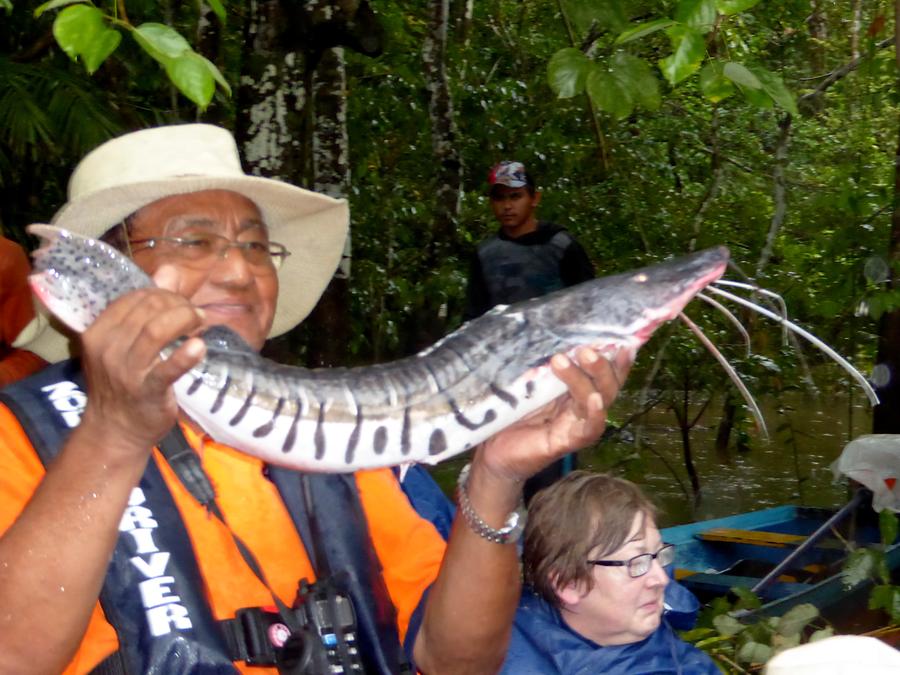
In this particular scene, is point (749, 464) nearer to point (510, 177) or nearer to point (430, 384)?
point (510, 177)

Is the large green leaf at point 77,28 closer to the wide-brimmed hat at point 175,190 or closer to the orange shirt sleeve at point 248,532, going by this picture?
the wide-brimmed hat at point 175,190

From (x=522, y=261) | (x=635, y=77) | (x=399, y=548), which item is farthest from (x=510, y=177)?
(x=399, y=548)

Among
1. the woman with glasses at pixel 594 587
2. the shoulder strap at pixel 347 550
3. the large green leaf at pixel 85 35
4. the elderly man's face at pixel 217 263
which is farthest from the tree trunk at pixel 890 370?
the large green leaf at pixel 85 35

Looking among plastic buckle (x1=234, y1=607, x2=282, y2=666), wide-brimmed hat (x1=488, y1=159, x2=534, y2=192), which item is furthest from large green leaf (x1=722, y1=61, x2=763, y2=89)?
wide-brimmed hat (x1=488, y1=159, x2=534, y2=192)

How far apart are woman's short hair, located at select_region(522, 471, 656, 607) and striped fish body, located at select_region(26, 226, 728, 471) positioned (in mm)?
954

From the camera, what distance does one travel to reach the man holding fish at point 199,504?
1.72 meters

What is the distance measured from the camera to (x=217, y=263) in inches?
87.6

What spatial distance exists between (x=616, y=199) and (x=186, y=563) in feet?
27.4

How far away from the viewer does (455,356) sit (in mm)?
2078

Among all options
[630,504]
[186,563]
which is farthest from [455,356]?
[630,504]

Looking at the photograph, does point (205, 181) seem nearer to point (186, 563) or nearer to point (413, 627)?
point (186, 563)

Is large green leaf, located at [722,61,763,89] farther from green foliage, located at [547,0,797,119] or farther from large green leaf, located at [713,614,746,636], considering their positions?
large green leaf, located at [713,614,746,636]

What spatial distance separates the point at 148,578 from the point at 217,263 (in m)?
0.63

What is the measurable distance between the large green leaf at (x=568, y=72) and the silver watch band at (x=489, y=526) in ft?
4.35
